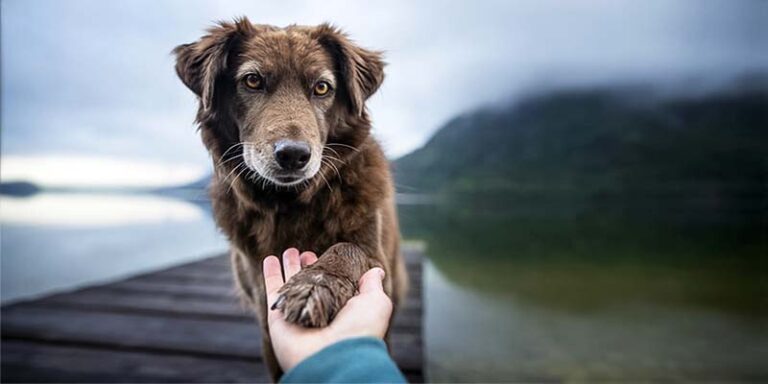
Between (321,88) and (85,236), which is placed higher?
(321,88)

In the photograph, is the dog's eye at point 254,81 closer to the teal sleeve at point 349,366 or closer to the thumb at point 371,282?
the thumb at point 371,282

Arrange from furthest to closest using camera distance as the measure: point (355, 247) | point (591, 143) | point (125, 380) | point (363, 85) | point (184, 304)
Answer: point (591, 143), point (184, 304), point (125, 380), point (363, 85), point (355, 247)

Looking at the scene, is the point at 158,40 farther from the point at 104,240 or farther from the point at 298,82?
the point at 104,240

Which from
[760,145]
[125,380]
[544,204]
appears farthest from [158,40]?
[544,204]

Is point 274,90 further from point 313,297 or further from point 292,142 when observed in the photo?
point 313,297

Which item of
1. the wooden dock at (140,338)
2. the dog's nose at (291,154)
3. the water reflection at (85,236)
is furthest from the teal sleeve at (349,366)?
the wooden dock at (140,338)

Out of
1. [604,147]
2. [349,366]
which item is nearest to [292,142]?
[349,366]

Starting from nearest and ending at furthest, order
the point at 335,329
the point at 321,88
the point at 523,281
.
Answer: the point at 335,329
the point at 321,88
the point at 523,281
